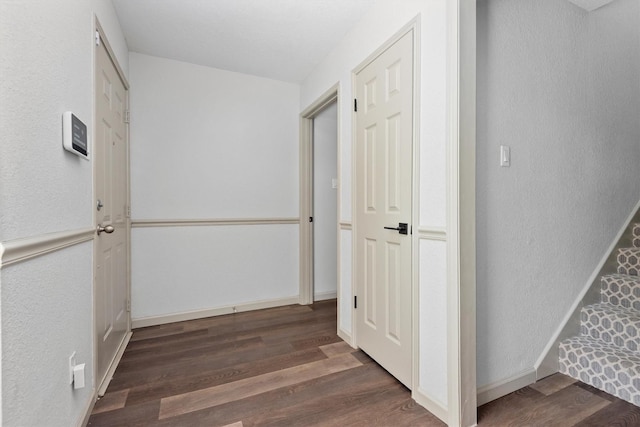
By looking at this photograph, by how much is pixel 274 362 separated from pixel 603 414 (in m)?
1.79

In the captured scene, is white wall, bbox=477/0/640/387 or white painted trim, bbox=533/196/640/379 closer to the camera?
white wall, bbox=477/0/640/387

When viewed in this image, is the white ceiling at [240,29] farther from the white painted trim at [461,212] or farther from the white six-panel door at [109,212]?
the white painted trim at [461,212]

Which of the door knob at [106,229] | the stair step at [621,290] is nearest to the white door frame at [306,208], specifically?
the door knob at [106,229]

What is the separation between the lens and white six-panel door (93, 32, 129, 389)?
63.7 inches

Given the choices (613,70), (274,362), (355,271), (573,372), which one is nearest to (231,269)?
(274,362)

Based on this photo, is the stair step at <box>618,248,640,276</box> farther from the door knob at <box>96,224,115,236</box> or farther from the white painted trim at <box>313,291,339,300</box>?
the door knob at <box>96,224,115,236</box>

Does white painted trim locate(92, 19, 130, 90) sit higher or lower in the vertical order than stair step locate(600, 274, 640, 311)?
higher

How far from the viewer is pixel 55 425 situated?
41.0 inches

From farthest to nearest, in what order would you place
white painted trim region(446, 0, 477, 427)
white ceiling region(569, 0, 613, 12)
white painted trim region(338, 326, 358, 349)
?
white painted trim region(338, 326, 358, 349) → white ceiling region(569, 0, 613, 12) → white painted trim region(446, 0, 477, 427)

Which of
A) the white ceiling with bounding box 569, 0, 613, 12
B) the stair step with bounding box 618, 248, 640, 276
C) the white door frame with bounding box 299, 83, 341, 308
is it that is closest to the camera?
the white ceiling with bounding box 569, 0, 613, 12

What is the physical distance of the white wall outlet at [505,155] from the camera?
151 cm

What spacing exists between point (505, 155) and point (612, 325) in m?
1.27

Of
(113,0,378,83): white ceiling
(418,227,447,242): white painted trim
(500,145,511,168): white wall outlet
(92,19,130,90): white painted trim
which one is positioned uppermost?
(113,0,378,83): white ceiling

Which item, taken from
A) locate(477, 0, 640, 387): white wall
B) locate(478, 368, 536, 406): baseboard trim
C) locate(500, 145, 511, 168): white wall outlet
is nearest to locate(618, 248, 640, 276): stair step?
locate(477, 0, 640, 387): white wall
